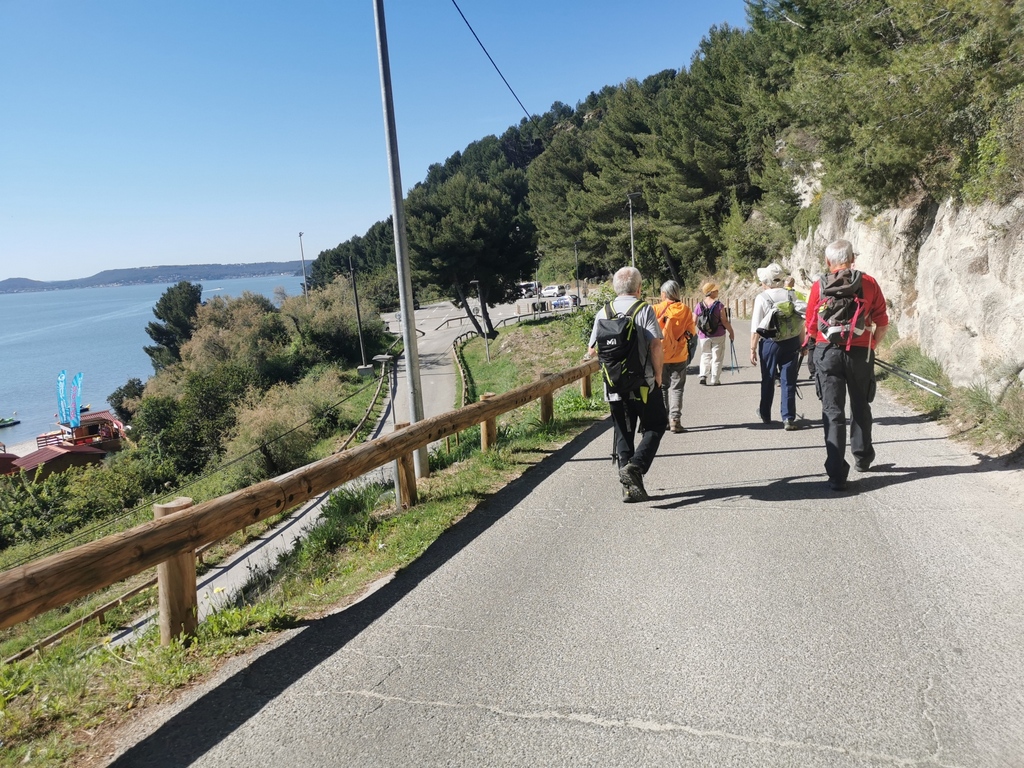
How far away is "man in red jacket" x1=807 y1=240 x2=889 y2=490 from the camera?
5.83m

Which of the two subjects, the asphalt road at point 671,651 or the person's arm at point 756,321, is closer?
the asphalt road at point 671,651

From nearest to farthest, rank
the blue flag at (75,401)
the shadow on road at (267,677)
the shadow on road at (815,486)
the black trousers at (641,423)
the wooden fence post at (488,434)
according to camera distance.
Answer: the shadow on road at (267,677) → the black trousers at (641,423) → the shadow on road at (815,486) → the wooden fence post at (488,434) → the blue flag at (75,401)

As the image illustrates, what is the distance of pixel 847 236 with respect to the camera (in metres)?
20.6

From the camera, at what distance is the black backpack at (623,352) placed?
567 centimetres

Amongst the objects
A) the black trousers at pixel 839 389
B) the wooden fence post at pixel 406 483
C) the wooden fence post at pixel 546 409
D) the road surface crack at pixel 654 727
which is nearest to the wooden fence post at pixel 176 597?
the road surface crack at pixel 654 727

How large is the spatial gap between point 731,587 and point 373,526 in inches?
134

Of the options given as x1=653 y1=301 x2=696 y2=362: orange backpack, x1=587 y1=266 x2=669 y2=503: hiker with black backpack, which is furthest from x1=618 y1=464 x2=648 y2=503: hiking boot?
x1=653 y1=301 x2=696 y2=362: orange backpack

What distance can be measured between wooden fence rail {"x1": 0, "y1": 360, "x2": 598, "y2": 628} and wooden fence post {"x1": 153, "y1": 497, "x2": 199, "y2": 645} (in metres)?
0.14

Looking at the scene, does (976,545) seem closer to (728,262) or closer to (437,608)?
(437,608)

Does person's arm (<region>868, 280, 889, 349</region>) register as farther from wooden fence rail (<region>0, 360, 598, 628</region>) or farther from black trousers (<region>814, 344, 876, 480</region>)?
wooden fence rail (<region>0, 360, 598, 628</region>)

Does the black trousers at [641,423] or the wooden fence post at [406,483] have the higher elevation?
the black trousers at [641,423]

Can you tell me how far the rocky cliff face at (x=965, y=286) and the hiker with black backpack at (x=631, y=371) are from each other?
4443 millimetres

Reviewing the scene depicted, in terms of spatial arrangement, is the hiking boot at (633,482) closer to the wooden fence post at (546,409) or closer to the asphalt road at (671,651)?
the asphalt road at (671,651)

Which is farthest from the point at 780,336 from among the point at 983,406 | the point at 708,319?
the point at 708,319
